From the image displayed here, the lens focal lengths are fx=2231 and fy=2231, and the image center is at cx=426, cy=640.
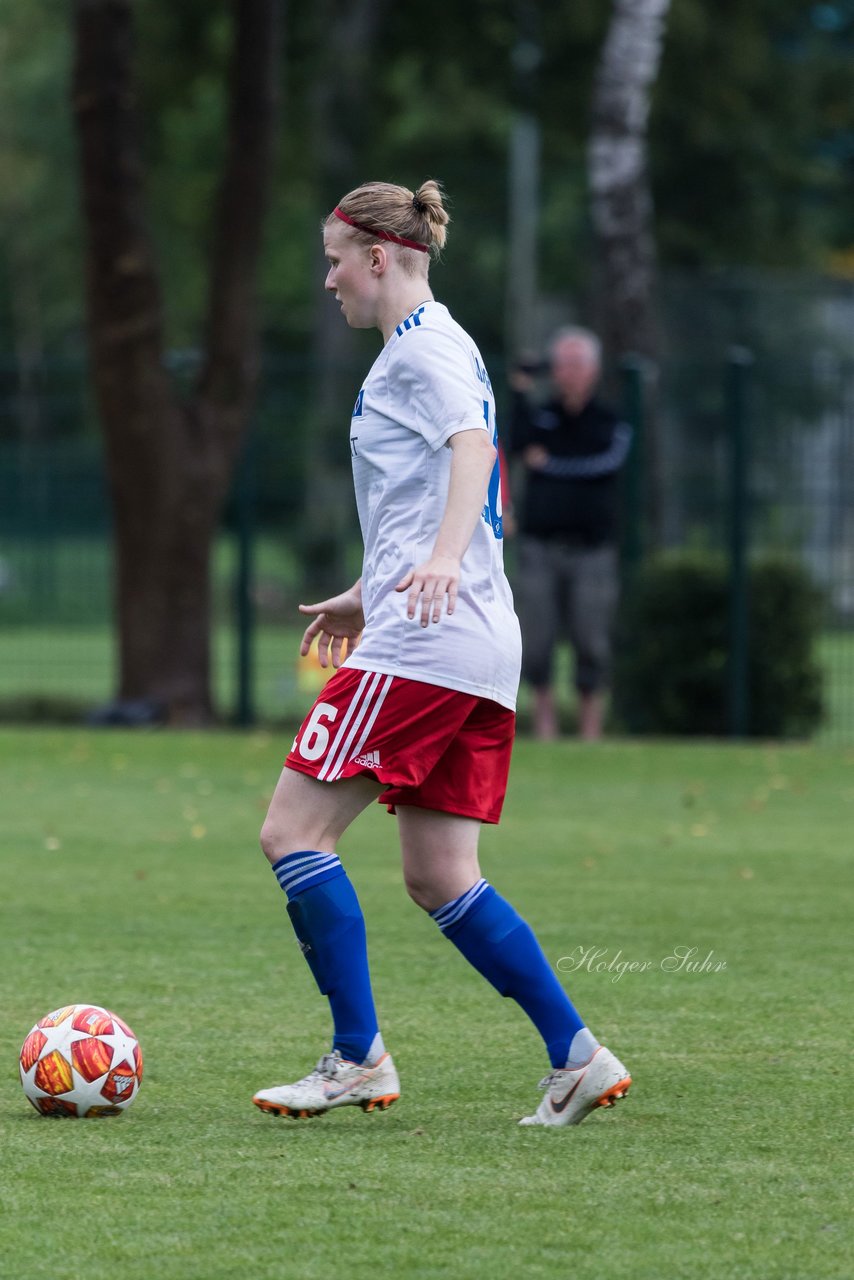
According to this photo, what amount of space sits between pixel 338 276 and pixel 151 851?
480cm

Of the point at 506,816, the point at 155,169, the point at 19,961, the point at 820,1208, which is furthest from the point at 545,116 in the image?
the point at 820,1208

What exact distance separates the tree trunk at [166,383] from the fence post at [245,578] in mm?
243

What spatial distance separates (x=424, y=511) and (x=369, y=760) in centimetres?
53

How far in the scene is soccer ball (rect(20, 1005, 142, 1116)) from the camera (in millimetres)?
4699

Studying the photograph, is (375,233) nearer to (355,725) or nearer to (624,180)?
(355,725)

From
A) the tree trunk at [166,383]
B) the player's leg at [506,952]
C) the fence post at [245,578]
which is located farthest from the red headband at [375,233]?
the fence post at [245,578]

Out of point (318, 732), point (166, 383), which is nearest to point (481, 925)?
point (318, 732)

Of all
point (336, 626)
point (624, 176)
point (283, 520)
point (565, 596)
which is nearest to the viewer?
point (336, 626)

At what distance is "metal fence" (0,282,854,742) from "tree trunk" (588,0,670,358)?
1.44 meters

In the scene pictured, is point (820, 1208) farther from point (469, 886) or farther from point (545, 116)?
point (545, 116)

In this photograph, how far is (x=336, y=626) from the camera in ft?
16.9

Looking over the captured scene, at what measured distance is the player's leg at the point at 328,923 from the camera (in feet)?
15.4

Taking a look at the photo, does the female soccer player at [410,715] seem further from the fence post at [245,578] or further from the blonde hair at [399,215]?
the fence post at [245,578]

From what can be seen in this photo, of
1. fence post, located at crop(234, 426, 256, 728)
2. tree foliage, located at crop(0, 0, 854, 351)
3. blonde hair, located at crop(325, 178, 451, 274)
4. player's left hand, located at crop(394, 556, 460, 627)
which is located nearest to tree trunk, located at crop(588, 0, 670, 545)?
fence post, located at crop(234, 426, 256, 728)
